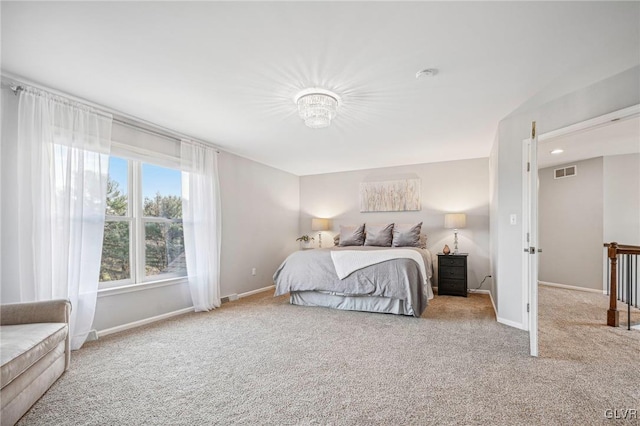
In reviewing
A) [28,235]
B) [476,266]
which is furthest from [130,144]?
[476,266]

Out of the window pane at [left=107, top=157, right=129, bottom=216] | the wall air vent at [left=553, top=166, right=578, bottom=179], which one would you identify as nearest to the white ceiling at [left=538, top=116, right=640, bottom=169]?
the wall air vent at [left=553, top=166, right=578, bottom=179]

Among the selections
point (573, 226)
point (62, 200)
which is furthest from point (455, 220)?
point (62, 200)

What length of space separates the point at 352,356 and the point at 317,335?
0.60 meters

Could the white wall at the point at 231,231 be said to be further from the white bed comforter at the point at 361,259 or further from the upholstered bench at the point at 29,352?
the white bed comforter at the point at 361,259

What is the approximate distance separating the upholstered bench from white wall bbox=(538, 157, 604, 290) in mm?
7037

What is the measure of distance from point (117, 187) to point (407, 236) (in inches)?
165

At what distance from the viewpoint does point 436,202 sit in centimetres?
555

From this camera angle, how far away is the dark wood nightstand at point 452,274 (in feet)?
15.8

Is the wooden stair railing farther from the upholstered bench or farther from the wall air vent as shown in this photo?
the upholstered bench

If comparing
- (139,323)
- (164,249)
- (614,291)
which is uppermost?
(164,249)

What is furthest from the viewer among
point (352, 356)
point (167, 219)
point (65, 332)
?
point (167, 219)

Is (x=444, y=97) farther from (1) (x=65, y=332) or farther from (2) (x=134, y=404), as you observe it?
(1) (x=65, y=332)

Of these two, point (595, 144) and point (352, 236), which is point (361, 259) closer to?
point (352, 236)

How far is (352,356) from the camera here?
99.0 inches
